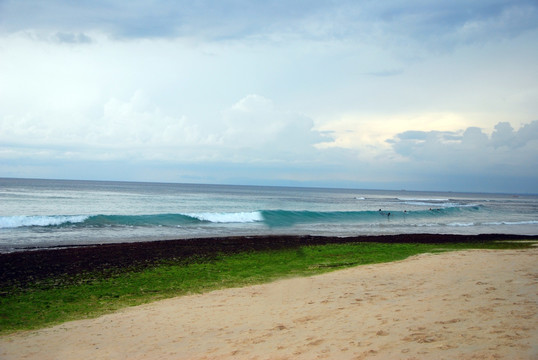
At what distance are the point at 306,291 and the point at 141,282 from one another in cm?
568

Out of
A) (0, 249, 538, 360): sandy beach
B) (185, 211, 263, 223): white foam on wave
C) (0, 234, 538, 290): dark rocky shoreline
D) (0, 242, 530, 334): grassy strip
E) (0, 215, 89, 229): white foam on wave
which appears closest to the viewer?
(0, 249, 538, 360): sandy beach

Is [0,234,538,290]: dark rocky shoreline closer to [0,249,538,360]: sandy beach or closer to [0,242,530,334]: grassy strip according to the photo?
[0,242,530,334]: grassy strip

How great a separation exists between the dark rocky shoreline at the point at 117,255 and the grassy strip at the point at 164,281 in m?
1.04

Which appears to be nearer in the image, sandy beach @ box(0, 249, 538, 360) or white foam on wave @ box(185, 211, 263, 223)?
sandy beach @ box(0, 249, 538, 360)

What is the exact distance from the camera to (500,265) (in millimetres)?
12617

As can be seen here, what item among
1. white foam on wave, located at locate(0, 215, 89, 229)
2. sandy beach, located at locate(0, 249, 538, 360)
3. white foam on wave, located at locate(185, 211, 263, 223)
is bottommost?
white foam on wave, located at locate(185, 211, 263, 223)

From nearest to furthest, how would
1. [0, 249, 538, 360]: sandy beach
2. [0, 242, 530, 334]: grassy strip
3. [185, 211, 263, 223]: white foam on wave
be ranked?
[0, 249, 538, 360]: sandy beach, [0, 242, 530, 334]: grassy strip, [185, 211, 263, 223]: white foam on wave

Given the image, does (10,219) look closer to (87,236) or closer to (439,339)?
(87,236)

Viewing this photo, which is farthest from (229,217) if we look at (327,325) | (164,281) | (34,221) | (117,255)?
(327,325)

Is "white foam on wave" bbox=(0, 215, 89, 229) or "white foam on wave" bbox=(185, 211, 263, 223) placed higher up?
"white foam on wave" bbox=(0, 215, 89, 229)

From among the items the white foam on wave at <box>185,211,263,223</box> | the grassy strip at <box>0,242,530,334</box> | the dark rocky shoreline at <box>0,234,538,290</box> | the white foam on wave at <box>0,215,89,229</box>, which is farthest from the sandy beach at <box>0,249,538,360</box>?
the white foam on wave at <box>185,211,263,223</box>

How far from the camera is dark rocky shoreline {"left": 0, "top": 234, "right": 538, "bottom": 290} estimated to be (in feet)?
44.9

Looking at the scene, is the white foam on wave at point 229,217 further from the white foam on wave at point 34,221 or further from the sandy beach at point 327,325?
the sandy beach at point 327,325

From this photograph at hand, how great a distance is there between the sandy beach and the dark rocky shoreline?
574 centimetres
